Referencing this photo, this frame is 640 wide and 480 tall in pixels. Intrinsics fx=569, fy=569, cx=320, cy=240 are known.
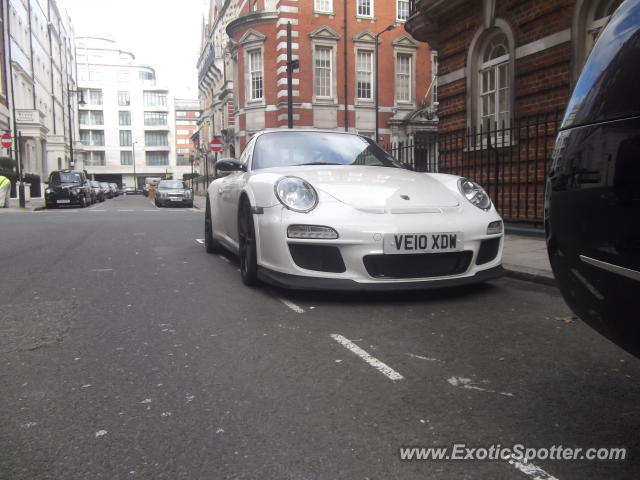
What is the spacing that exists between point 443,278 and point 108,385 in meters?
2.56

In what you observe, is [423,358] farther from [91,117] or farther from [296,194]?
[91,117]

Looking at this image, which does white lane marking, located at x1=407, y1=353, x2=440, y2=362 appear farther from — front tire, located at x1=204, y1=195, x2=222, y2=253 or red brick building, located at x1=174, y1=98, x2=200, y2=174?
red brick building, located at x1=174, y1=98, x2=200, y2=174

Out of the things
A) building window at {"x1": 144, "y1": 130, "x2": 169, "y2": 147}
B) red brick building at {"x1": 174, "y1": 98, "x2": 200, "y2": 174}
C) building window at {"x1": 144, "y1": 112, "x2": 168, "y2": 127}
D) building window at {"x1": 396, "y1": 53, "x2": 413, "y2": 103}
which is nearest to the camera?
building window at {"x1": 396, "y1": 53, "x2": 413, "y2": 103}

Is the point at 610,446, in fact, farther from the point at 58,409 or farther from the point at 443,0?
the point at 443,0

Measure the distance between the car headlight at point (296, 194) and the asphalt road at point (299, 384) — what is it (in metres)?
0.78

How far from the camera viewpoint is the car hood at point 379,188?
445cm

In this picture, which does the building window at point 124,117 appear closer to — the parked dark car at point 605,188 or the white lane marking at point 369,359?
the white lane marking at point 369,359

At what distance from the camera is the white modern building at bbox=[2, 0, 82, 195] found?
37.2 m

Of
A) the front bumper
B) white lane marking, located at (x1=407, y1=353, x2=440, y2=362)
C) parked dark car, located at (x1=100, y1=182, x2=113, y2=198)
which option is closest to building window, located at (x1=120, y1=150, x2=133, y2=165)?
parked dark car, located at (x1=100, y1=182, x2=113, y2=198)

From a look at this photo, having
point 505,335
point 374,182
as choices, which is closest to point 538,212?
point 374,182

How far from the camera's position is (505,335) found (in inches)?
144

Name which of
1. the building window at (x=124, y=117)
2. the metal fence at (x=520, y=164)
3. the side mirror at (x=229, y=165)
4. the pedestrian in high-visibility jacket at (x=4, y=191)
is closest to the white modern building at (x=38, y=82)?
the pedestrian in high-visibility jacket at (x=4, y=191)

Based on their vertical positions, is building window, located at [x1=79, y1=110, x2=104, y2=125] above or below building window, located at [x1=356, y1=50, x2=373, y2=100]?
above

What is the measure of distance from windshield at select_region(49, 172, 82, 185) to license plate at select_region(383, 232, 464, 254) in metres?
24.8
